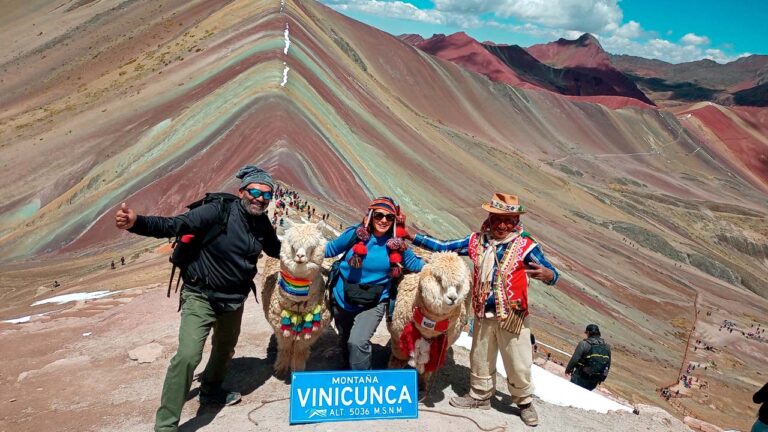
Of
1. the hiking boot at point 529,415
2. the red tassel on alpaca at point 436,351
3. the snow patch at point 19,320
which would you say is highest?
the red tassel on alpaca at point 436,351

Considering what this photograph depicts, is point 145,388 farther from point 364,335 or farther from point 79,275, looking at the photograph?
point 79,275

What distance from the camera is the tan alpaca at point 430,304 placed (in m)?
4.09

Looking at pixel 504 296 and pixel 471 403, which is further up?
pixel 504 296

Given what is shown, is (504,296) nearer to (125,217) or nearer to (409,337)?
(409,337)

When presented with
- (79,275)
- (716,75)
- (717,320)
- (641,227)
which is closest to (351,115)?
(79,275)

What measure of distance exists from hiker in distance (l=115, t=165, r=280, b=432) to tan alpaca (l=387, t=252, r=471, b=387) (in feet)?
4.32

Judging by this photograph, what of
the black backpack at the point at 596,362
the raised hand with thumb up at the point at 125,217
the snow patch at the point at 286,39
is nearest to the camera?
the raised hand with thumb up at the point at 125,217

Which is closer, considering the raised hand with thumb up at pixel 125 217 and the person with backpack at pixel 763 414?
the raised hand with thumb up at pixel 125 217

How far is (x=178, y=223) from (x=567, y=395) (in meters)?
4.44

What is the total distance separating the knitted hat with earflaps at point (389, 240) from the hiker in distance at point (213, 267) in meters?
0.74

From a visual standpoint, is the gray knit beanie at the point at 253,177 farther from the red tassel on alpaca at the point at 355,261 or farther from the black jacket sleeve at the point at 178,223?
the red tassel on alpaca at the point at 355,261

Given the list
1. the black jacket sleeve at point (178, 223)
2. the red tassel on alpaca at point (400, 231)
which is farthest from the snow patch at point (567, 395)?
the black jacket sleeve at point (178, 223)

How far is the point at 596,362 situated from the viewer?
6.16 meters

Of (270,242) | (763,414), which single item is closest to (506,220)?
(270,242)
